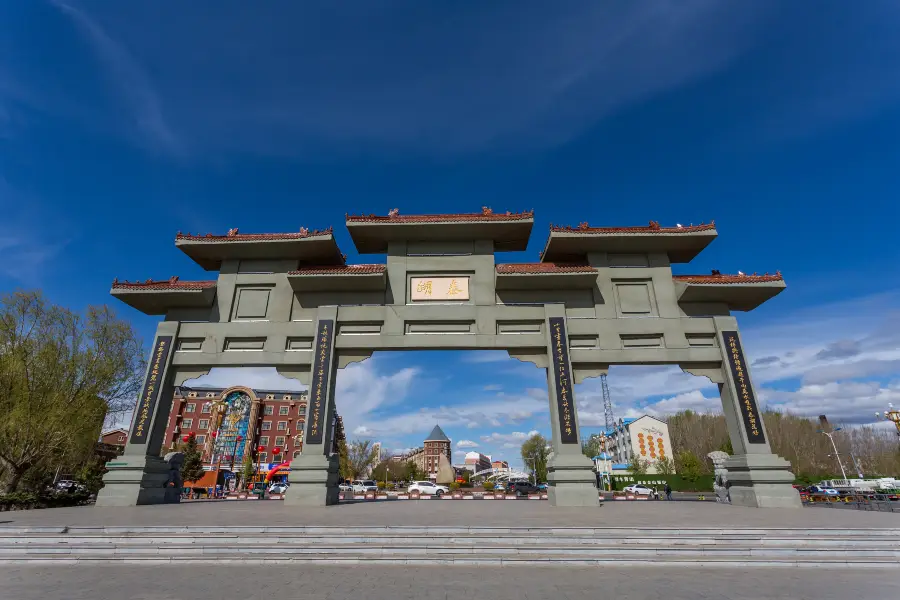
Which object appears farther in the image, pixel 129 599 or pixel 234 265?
pixel 234 265

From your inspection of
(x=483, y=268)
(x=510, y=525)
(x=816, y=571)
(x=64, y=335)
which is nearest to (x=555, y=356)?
(x=483, y=268)

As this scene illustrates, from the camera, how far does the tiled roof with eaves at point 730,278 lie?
14.3 m

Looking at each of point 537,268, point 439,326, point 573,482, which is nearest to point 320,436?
point 439,326

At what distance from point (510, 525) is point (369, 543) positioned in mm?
2477

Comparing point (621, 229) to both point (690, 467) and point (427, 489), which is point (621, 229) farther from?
point (690, 467)

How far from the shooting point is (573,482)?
12.2m

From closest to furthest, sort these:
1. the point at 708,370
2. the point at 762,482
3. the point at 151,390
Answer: the point at 762,482 < the point at 151,390 < the point at 708,370

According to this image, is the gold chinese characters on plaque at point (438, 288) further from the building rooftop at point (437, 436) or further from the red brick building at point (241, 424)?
the building rooftop at point (437, 436)

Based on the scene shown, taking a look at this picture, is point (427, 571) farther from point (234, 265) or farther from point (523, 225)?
point (234, 265)

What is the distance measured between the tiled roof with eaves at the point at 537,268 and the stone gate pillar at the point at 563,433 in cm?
130

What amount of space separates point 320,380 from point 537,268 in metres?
8.67

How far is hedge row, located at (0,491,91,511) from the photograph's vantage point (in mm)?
12031

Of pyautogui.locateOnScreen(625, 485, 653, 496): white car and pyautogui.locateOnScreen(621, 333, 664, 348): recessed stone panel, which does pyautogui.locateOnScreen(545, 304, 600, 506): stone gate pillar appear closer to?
pyautogui.locateOnScreen(621, 333, 664, 348): recessed stone panel

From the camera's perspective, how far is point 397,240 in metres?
15.7
